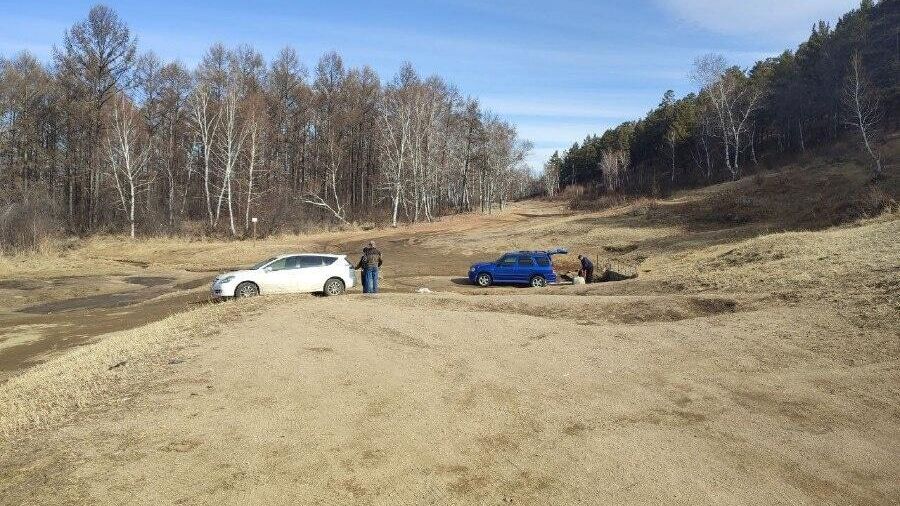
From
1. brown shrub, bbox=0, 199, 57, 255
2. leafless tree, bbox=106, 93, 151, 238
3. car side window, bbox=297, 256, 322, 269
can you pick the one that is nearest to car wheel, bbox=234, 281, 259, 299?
car side window, bbox=297, 256, 322, 269

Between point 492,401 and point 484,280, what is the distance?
1655 cm

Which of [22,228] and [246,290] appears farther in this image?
[22,228]

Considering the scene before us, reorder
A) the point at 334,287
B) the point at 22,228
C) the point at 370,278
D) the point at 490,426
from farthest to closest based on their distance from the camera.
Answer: the point at 22,228, the point at 334,287, the point at 370,278, the point at 490,426

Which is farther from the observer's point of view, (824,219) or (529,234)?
(529,234)

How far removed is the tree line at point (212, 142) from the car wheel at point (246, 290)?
89.6ft

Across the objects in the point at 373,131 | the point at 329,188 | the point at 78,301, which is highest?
the point at 373,131

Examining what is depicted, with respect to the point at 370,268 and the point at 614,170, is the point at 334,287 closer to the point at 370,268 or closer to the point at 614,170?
the point at 370,268

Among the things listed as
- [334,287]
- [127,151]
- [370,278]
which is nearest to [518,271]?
[370,278]

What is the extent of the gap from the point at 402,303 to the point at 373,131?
5535 cm

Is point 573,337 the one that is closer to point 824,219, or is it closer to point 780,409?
point 780,409

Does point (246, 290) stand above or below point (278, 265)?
below

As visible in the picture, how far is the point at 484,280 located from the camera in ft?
79.4

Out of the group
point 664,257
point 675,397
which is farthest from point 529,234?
point 675,397

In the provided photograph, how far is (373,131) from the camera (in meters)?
68.0
